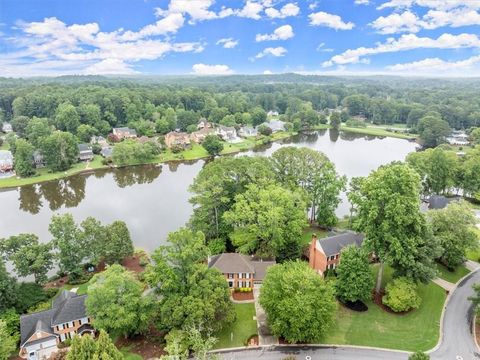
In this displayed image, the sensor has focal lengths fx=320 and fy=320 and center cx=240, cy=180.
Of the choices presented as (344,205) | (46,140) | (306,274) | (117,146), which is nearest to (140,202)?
(117,146)

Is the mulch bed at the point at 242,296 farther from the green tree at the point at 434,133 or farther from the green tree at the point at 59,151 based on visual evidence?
the green tree at the point at 434,133

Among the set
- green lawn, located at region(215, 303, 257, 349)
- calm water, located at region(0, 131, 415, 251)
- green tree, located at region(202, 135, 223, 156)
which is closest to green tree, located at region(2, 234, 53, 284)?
calm water, located at region(0, 131, 415, 251)

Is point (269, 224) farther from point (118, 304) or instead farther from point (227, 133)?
point (227, 133)

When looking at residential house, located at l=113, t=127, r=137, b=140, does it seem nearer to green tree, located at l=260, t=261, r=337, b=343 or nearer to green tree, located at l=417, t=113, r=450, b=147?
green tree, located at l=260, t=261, r=337, b=343

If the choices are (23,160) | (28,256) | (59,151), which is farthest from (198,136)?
(28,256)

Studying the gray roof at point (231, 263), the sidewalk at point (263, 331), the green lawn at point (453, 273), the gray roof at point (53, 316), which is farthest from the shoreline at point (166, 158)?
the green lawn at point (453, 273)

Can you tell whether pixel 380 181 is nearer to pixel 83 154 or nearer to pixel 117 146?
pixel 117 146
